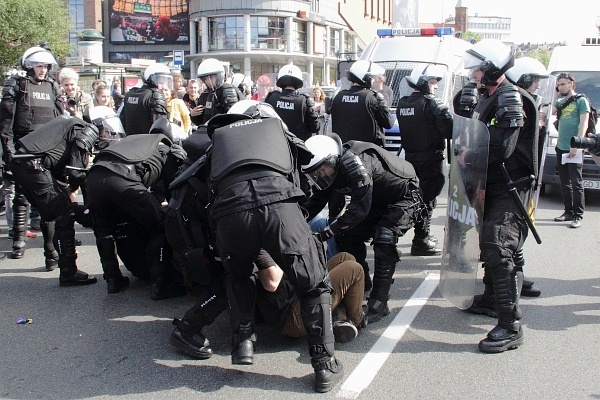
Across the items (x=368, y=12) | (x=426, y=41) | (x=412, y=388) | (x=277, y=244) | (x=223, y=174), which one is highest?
(x=368, y=12)

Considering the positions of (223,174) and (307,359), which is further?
(307,359)

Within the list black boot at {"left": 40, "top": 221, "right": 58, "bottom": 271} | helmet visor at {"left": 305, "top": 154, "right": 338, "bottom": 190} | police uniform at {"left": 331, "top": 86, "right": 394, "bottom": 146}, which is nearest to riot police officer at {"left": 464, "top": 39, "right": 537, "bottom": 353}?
helmet visor at {"left": 305, "top": 154, "right": 338, "bottom": 190}

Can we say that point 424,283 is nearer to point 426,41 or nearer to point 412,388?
point 412,388

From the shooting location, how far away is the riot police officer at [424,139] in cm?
648

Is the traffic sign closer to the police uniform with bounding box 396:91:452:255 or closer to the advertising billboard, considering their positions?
the police uniform with bounding box 396:91:452:255

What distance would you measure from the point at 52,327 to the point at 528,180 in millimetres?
3542

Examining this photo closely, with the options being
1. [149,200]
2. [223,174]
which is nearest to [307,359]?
[223,174]

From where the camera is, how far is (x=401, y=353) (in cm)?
423

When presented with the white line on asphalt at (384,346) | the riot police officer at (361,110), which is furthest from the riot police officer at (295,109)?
the white line on asphalt at (384,346)

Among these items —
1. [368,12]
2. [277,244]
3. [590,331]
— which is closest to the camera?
[277,244]

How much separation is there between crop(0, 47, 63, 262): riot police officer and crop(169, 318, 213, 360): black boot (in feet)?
10.7

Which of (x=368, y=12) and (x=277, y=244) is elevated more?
(x=368, y=12)

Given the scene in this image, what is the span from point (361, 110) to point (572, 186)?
3033mm

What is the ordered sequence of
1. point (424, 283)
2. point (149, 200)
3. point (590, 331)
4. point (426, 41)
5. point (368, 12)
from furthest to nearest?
point (368, 12) → point (426, 41) → point (424, 283) → point (149, 200) → point (590, 331)
